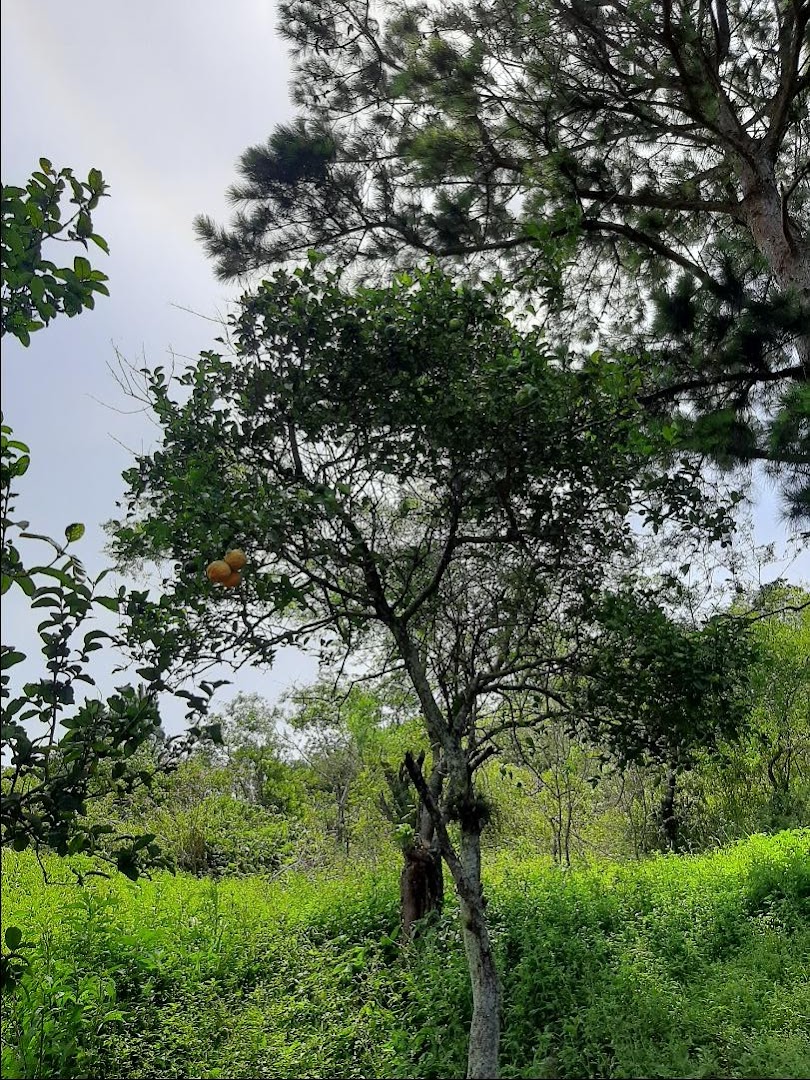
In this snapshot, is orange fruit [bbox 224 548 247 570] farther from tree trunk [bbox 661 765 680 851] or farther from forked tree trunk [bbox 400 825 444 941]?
tree trunk [bbox 661 765 680 851]

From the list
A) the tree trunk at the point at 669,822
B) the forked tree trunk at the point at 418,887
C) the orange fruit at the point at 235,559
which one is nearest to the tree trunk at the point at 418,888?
the forked tree trunk at the point at 418,887

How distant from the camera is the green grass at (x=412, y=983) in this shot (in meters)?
2.97

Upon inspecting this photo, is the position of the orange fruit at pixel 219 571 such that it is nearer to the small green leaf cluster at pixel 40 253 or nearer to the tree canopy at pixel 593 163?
the small green leaf cluster at pixel 40 253

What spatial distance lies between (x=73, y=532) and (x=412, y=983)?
2.91m

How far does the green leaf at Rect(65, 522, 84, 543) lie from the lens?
162cm

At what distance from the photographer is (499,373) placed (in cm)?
256

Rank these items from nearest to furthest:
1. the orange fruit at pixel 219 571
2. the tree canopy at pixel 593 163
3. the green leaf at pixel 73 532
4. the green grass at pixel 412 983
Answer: the green leaf at pixel 73 532 < the orange fruit at pixel 219 571 < the green grass at pixel 412 983 < the tree canopy at pixel 593 163

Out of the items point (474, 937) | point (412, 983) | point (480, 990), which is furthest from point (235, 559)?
point (412, 983)

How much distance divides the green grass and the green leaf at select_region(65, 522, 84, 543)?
216 cm

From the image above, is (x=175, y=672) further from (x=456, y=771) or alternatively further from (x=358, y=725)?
(x=358, y=725)

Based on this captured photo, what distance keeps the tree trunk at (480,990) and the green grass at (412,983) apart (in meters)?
0.28

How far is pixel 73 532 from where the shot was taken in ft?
5.34

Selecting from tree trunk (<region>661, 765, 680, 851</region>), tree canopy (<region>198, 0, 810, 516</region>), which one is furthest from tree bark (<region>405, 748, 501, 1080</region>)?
tree trunk (<region>661, 765, 680, 851</region>)

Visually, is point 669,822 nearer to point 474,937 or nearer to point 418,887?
point 418,887
